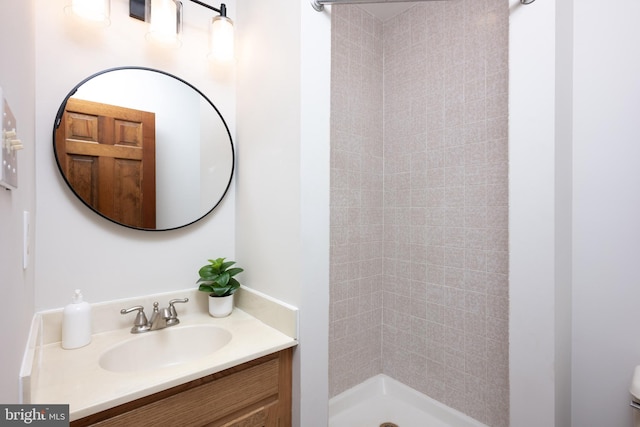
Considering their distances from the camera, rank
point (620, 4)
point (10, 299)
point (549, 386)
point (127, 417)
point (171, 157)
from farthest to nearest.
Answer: point (171, 157) → point (620, 4) → point (549, 386) → point (127, 417) → point (10, 299)

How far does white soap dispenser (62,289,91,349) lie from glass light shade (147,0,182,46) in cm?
110

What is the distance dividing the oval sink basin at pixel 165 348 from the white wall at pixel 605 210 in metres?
1.47

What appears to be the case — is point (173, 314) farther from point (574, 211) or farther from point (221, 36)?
point (574, 211)

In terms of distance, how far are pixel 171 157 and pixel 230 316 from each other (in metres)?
0.79

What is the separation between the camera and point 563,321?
115 centimetres

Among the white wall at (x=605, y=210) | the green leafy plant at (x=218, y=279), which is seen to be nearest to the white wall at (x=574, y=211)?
the white wall at (x=605, y=210)

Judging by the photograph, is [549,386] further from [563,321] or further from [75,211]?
[75,211]

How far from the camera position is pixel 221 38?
1.43 m

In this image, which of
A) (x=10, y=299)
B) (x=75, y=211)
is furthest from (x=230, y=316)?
(x=10, y=299)

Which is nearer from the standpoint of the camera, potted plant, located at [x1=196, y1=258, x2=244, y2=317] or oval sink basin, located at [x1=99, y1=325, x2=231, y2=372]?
oval sink basin, located at [x1=99, y1=325, x2=231, y2=372]

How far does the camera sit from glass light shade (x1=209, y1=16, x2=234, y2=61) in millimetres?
1416

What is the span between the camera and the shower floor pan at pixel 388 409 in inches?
68.1

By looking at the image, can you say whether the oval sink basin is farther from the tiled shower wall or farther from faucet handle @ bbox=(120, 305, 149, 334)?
the tiled shower wall

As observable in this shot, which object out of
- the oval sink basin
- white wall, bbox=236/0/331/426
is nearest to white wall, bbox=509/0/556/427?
white wall, bbox=236/0/331/426
